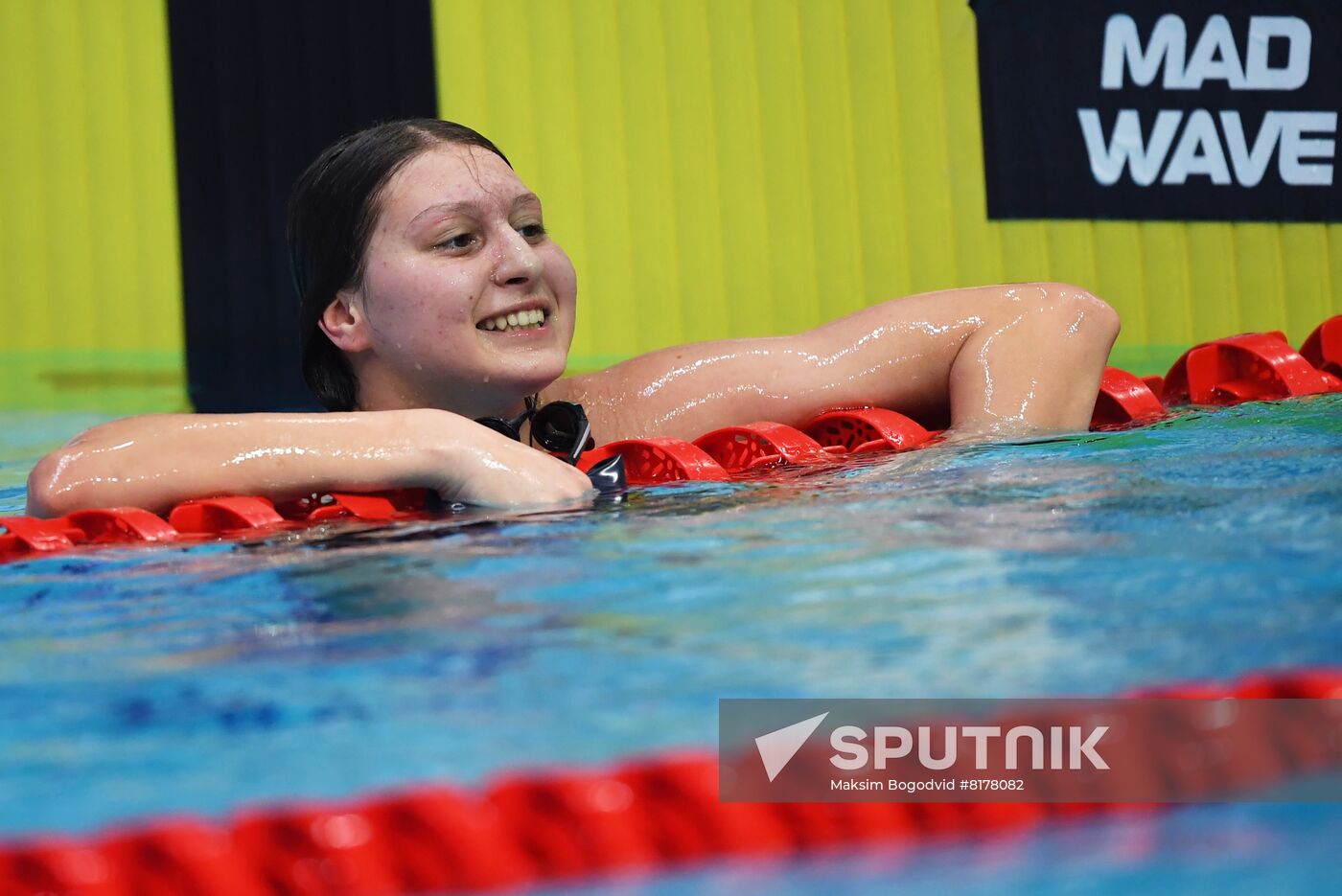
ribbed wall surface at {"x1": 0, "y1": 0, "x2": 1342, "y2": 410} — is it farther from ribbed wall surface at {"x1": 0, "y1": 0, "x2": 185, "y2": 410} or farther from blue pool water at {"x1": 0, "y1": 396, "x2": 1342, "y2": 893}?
blue pool water at {"x1": 0, "y1": 396, "x2": 1342, "y2": 893}

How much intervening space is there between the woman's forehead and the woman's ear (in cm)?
18

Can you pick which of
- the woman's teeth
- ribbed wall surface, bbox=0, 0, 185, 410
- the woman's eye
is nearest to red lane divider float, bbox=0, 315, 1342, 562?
the woman's teeth

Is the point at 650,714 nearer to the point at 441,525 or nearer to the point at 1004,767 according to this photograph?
the point at 1004,767

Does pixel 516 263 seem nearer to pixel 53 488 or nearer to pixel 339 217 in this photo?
pixel 339 217

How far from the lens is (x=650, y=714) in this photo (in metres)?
1.13

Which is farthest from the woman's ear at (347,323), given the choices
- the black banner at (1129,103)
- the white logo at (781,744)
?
the black banner at (1129,103)

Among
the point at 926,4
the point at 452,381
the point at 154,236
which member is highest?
the point at 926,4

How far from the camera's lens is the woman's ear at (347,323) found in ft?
8.68

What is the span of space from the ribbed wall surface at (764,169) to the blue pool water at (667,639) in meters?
4.10

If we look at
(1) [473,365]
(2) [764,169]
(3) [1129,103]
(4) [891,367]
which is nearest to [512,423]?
(1) [473,365]

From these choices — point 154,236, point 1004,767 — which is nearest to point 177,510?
point 1004,767

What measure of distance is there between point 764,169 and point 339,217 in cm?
376

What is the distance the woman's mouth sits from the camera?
8.31ft

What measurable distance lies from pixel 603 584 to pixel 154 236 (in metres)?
4.50
